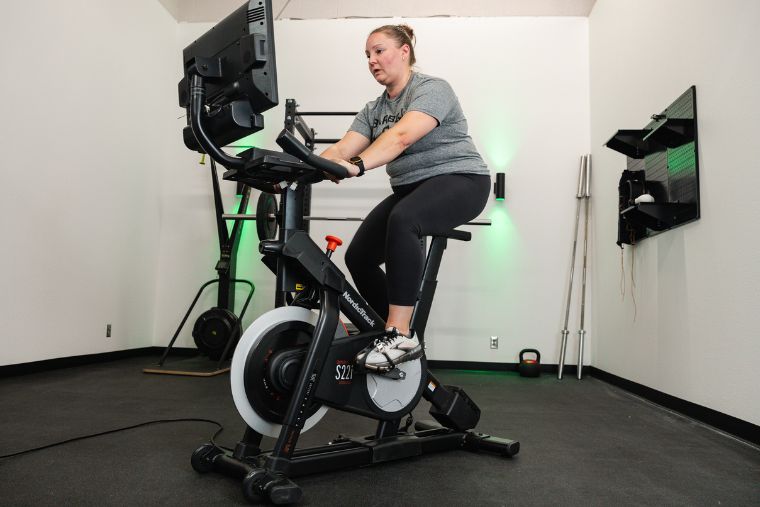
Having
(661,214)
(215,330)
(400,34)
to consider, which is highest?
(400,34)

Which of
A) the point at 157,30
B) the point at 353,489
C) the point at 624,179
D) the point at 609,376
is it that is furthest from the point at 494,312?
the point at 157,30

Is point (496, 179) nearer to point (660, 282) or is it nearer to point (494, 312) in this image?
point (494, 312)

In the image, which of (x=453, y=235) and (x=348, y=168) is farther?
(x=453, y=235)

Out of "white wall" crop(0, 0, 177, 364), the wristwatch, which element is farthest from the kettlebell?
"white wall" crop(0, 0, 177, 364)

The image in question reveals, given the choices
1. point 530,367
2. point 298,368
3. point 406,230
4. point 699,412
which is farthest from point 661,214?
point 298,368

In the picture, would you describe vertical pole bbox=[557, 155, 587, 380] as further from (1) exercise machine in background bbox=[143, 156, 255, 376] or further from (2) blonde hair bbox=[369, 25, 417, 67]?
(2) blonde hair bbox=[369, 25, 417, 67]

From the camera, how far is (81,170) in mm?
3846

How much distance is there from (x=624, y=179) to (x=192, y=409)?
2855 mm

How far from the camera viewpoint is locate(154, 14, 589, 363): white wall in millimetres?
4438

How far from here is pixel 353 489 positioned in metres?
1.51

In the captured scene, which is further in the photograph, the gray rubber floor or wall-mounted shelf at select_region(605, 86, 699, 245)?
wall-mounted shelf at select_region(605, 86, 699, 245)

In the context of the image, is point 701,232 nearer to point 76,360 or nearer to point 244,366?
point 244,366

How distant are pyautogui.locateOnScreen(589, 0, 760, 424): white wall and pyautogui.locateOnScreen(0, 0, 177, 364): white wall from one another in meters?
3.76

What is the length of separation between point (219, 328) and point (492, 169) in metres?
2.53
